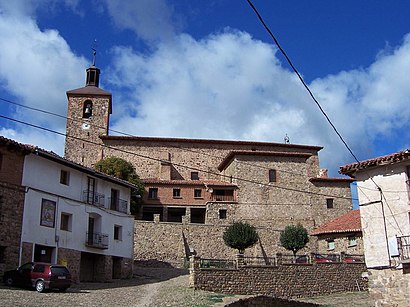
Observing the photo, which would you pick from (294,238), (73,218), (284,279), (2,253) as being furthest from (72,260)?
(294,238)

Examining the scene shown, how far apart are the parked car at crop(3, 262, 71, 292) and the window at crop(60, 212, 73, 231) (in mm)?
5566

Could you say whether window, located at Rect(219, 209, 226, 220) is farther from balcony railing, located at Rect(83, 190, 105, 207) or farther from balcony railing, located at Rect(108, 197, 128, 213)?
balcony railing, located at Rect(83, 190, 105, 207)

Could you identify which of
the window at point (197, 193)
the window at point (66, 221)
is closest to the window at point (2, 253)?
the window at point (66, 221)

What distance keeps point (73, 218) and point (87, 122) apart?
2894 cm

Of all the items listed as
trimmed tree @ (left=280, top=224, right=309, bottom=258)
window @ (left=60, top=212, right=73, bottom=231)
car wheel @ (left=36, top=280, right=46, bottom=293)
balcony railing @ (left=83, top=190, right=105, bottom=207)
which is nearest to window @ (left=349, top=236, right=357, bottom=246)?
trimmed tree @ (left=280, top=224, right=309, bottom=258)

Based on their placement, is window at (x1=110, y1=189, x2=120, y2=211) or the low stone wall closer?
the low stone wall

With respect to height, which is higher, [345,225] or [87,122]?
[87,122]

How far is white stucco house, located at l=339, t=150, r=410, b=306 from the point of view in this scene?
60.3ft

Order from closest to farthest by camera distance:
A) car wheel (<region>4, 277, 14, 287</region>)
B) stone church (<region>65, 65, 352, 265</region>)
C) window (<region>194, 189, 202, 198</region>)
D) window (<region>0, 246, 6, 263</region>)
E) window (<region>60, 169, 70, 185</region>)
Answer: car wheel (<region>4, 277, 14, 287</region>), window (<region>0, 246, 6, 263</region>), window (<region>60, 169, 70, 185</region>), stone church (<region>65, 65, 352, 265</region>), window (<region>194, 189, 202, 198</region>)

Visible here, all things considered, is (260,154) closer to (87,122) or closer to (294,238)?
(294,238)

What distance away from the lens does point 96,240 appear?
28.7 meters

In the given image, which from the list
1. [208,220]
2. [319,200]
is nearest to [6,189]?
[208,220]

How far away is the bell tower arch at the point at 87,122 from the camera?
53.0m

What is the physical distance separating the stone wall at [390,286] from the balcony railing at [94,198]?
54.7 ft
